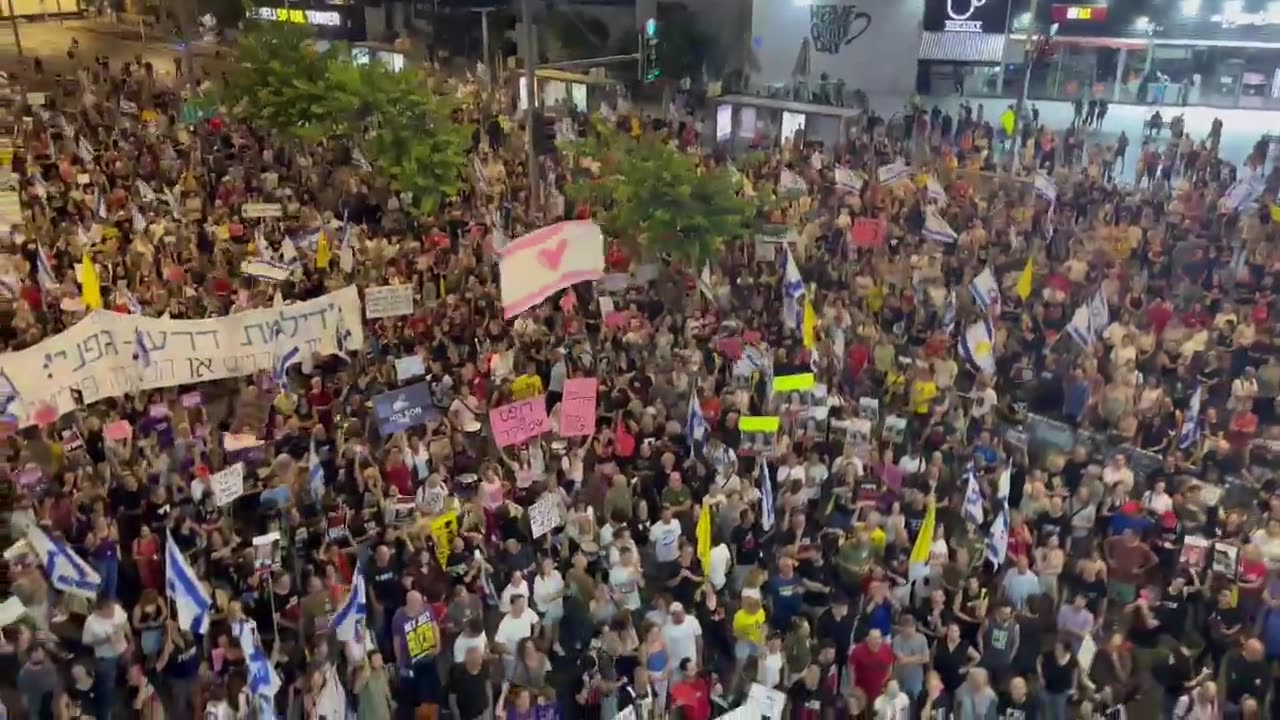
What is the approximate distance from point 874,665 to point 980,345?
18.9ft

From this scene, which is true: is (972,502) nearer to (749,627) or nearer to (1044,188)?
(749,627)

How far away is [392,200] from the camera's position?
2242 cm

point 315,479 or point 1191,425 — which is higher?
point 1191,425

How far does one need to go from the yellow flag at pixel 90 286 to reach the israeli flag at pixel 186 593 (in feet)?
24.7

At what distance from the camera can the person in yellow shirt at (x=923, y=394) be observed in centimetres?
1266

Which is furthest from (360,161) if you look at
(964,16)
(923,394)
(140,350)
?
(964,16)

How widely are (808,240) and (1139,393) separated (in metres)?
7.21

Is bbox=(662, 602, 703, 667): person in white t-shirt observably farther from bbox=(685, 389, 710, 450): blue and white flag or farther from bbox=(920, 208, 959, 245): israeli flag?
bbox=(920, 208, 959, 245): israeli flag

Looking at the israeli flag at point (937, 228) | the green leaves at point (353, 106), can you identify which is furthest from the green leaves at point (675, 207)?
the green leaves at point (353, 106)

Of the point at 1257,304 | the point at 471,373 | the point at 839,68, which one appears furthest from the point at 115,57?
the point at 1257,304

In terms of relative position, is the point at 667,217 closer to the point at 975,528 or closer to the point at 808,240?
the point at 808,240

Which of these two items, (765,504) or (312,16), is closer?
(765,504)

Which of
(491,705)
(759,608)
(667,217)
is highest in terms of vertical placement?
(667,217)

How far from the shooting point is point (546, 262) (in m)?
12.8
